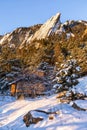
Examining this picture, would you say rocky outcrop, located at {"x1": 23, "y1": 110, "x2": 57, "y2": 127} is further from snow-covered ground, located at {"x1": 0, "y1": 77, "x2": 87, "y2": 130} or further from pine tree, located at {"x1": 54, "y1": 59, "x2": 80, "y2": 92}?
pine tree, located at {"x1": 54, "y1": 59, "x2": 80, "y2": 92}

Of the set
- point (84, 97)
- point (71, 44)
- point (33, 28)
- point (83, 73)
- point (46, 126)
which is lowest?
point (46, 126)

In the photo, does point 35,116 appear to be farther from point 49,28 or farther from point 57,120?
point 49,28

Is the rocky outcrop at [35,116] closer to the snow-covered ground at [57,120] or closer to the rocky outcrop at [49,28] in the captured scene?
the snow-covered ground at [57,120]

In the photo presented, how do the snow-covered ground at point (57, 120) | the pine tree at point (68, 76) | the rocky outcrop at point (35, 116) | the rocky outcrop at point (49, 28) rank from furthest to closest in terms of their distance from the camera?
1. the rocky outcrop at point (49, 28)
2. the pine tree at point (68, 76)
3. the rocky outcrop at point (35, 116)
4. the snow-covered ground at point (57, 120)

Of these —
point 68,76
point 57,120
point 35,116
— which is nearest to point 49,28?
point 68,76

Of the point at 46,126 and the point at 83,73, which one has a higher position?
the point at 83,73

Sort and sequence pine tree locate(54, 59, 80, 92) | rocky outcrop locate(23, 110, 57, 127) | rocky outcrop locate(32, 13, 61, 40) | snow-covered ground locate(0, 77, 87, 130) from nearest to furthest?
snow-covered ground locate(0, 77, 87, 130)
rocky outcrop locate(23, 110, 57, 127)
pine tree locate(54, 59, 80, 92)
rocky outcrop locate(32, 13, 61, 40)

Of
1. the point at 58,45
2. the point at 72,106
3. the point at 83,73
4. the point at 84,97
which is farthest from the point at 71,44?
the point at 72,106

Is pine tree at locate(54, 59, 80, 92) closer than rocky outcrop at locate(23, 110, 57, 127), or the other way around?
rocky outcrop at locate(23, 110, 57, 127)

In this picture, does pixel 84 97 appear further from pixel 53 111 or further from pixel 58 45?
pixel 58 45

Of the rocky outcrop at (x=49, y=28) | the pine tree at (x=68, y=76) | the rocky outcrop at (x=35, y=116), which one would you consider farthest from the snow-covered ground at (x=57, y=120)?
the rocky outcrop at (x=49, y=28)

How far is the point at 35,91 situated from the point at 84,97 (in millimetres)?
8083

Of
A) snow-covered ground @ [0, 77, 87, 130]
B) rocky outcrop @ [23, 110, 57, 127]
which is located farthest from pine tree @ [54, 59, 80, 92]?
rocky outcrop @ [23, 110, 57, 127]

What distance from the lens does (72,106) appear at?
56.1 feet
